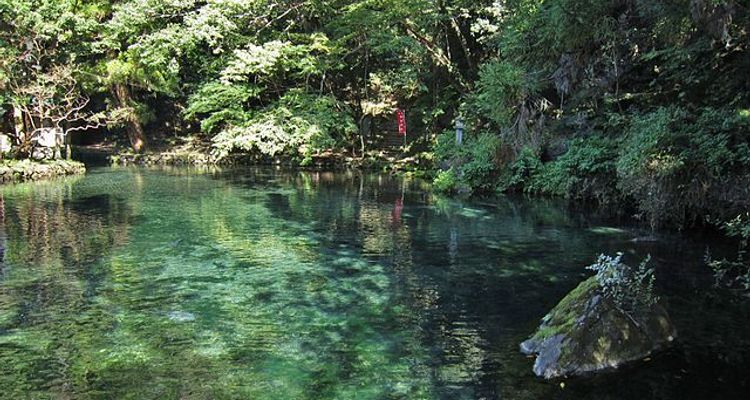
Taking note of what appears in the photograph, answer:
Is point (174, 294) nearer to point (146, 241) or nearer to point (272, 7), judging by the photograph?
point (146, 241)

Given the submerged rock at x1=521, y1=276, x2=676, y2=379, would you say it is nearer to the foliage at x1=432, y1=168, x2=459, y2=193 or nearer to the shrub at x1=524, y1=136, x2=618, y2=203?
the shrub at x1=524, y1=136, x2=618, y2=203

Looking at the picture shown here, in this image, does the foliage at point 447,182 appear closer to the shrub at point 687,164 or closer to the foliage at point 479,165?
the foliage at point 479,165

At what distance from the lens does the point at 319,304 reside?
6941 mm

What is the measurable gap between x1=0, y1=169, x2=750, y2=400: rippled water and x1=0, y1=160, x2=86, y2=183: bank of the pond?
21.4ft

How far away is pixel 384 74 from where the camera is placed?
2741 cm

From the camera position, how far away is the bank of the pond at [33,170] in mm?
19203

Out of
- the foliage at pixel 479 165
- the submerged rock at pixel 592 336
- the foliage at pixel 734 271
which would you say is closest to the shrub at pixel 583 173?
the foliage at pixel 479 165

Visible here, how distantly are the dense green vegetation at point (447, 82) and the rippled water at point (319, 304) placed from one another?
1.61 meters

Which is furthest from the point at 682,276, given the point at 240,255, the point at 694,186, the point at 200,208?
the point at 200,208

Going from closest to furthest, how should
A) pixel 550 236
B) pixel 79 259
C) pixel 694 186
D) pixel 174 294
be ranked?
pixel 174 294, pixel 79 259, pixel 694 186, pixel 550 236

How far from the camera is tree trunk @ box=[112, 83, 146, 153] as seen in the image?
27.5 meters

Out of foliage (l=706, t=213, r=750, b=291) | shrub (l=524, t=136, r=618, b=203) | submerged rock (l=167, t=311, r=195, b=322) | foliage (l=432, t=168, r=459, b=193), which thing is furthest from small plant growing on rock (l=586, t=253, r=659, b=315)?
foliage (l=432, t=168, r=459, b=193)

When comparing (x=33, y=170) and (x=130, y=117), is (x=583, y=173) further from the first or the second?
(x=130, y=117)

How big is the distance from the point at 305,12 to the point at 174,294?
21183mm
